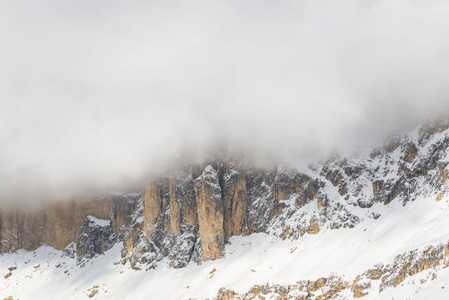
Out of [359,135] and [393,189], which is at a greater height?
[359,135]

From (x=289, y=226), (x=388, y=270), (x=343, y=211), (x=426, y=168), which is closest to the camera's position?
(x=388, y=270)

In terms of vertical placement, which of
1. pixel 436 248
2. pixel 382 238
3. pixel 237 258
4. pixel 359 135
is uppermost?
pixel 359 135

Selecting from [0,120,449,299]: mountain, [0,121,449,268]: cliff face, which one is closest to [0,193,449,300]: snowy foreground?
[0,120,449,299]: mountain

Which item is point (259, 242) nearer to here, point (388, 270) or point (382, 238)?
point (382, 238)

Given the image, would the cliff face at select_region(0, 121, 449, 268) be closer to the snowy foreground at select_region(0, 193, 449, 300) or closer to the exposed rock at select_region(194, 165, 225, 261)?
the exposed rock at select_region(194, 165, 225, 261)

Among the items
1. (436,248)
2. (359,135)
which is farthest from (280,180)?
(436,248)

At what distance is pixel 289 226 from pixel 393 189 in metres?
35.3

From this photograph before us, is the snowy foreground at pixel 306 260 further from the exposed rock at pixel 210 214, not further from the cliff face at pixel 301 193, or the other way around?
the exposed rock at pixel 210 214

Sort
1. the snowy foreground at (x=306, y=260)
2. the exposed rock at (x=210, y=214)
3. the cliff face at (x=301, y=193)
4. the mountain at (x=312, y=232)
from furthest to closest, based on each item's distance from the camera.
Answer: the exposed rock at (x=210, y=214), the cliff face at (x=301, y=193), the mountain at (x=312, y=232), the snowy foreground at (x=306, y=260)

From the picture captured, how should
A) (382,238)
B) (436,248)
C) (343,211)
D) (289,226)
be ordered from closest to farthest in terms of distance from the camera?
(436,248) < (382,238) < (343,211) < (289,226)

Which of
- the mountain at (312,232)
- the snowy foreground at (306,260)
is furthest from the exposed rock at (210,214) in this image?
the snowy foreground at (306,260)

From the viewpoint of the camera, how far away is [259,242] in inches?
6752

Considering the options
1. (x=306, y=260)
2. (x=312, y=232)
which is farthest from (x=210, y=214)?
(x=306, y=260)

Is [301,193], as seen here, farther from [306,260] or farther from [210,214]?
[210,214]
